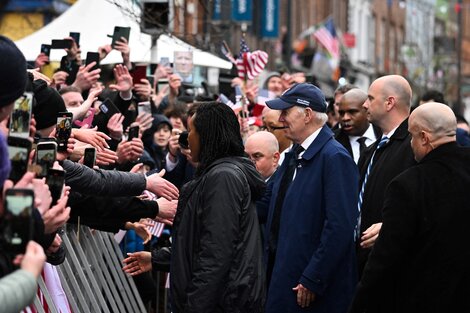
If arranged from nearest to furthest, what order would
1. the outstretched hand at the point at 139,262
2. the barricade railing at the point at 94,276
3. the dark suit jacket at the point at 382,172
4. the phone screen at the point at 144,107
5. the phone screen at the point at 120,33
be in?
the barricade railing at the point at 94,276, the outstretched hand at the point at 139,262, the dark suit jacket at the point at 382,172, the phone screen at the point at 144,107, the phone screen at the point at 120,33

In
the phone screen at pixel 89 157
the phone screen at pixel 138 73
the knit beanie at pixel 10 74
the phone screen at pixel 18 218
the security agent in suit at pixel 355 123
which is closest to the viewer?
the phone screen at pixel 18 218

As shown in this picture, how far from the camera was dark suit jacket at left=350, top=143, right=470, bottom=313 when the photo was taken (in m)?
7.16

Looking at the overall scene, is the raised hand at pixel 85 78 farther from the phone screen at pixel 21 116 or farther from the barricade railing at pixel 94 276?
the phone screen at pixel 21 116

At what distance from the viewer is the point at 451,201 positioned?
23.7ft

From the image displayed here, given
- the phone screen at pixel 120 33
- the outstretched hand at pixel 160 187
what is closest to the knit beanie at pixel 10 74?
the outstretched hand at pixel 160 187

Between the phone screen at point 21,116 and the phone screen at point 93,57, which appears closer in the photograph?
the phone screen at point 21,116

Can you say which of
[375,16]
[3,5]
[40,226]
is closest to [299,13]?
[375,16]

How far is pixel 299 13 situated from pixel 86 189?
43802mm

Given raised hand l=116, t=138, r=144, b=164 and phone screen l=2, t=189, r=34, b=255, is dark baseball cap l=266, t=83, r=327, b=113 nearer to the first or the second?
raised hand l=116, t=138, r=144, b=164

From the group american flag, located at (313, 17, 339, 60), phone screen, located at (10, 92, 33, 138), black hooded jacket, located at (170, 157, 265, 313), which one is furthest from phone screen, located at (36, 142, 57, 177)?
american flag, located at (313, 17, 339, 60)

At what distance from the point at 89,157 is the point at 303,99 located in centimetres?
161

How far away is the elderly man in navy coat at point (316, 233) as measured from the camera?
7918 mm

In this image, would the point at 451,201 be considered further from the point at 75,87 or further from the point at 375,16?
the point at 375,16

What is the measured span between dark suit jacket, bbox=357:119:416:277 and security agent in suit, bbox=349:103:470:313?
1311 millimetres
